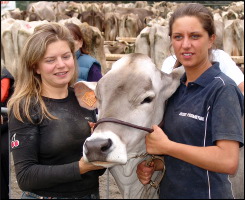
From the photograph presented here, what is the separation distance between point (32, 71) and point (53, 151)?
1.67 feet

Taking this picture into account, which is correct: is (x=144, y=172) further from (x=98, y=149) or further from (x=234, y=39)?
(x=234, y=39)

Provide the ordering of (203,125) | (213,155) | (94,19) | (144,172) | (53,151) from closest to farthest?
(213,155) < (203,125) < (53,151) < (144,172) < (94,19)

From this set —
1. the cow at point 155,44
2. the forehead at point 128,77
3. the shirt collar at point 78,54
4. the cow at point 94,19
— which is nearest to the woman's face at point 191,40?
the forehead at point 128,77

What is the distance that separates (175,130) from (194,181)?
0.92ft

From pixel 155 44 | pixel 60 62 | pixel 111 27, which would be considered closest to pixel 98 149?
pixel 60 62

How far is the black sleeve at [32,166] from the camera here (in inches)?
83.5

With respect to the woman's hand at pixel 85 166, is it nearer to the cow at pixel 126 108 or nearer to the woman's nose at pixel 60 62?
the cow at pixel 126 108

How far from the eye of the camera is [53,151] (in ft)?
7.28

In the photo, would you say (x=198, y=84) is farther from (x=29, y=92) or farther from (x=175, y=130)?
(x=29, y=92)

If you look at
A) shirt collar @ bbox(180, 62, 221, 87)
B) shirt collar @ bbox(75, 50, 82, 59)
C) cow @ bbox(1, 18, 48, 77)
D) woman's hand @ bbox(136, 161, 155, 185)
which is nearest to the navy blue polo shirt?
shirt collar @ bbox(180, 62, 221, 87)

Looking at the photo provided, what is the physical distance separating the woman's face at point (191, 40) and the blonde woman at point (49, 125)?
0.69m

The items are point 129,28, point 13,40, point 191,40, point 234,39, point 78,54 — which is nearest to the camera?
point 191,40

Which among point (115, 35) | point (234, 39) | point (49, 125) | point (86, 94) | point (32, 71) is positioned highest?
point (32, 71)

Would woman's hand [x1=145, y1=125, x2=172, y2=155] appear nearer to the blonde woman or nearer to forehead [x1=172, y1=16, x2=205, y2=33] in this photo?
the blonde woman
